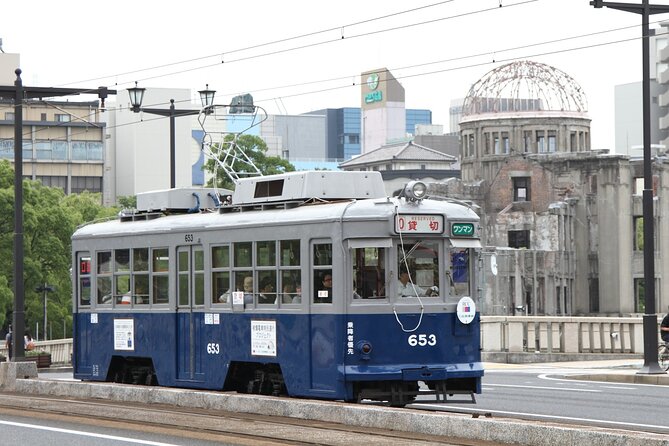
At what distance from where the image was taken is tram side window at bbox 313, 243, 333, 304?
19.3 meters

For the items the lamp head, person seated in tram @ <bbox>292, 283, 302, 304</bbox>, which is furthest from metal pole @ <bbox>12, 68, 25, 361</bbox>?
the lamp head

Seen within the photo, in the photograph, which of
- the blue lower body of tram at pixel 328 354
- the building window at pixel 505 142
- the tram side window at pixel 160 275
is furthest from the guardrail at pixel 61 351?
the building window at pixel 505 142

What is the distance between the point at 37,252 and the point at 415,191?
50.7 meters

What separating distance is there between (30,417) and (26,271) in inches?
1867

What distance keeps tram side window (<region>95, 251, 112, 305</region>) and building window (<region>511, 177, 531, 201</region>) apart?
74.0 meters

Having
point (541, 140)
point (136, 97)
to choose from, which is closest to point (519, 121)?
point (541, 140)

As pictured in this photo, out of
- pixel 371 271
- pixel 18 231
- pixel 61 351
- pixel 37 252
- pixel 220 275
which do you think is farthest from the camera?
pixel 37 252

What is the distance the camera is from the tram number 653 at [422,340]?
63.2 ft

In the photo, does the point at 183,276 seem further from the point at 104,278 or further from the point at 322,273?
the point at 322,273

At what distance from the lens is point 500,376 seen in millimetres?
32469

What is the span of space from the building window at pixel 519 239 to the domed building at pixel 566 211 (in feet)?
0.21

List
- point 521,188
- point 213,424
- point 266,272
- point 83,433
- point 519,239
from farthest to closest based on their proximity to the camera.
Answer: point 521,188 → point 519,239 → point 266,272 → point 213,424 → point 83,433

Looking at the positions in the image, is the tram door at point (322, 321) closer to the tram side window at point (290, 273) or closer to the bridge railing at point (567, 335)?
the tram side window at point (290, 273)

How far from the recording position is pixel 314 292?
1952 cm
